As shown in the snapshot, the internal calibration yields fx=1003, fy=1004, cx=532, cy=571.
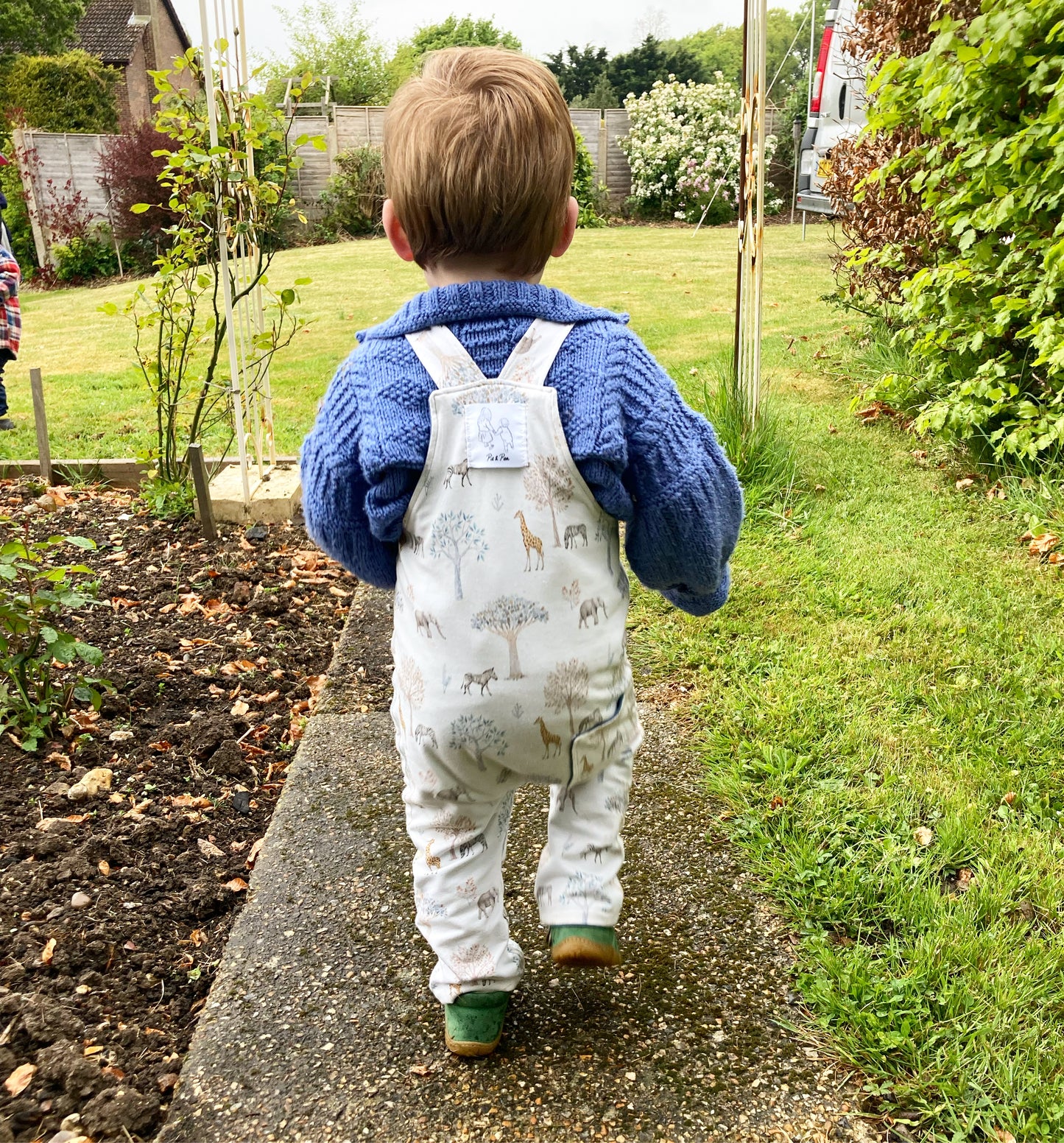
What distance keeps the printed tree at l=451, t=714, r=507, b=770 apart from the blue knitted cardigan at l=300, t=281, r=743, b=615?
312 mm

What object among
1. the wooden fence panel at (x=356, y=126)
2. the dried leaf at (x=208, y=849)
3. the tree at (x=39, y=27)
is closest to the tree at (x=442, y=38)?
the tree at (x=39, y=27)

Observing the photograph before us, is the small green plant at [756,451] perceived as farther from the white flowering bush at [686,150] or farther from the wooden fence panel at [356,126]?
the wooden fence panel at [356,126]

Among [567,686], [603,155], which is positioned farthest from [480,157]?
[603,155]

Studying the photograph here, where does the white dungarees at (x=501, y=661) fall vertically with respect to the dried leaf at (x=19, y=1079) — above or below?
above

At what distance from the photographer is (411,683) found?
62.4 inches

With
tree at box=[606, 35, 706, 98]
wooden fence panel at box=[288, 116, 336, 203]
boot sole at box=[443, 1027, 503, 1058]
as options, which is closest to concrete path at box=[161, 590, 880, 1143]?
boot sole at box=[443, 1027, 503, 1058]

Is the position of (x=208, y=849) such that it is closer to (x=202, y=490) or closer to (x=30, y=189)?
(x=202, y=490)

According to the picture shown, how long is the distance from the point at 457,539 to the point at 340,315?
964cm

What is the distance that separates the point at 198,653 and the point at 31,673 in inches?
20.6

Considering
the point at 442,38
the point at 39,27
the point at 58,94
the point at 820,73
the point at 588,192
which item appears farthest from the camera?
the point at 442,38

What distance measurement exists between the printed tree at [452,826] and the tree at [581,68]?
3480 centimetres

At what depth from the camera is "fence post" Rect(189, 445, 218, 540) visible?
3.94m

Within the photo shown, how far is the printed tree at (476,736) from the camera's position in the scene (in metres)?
1.53

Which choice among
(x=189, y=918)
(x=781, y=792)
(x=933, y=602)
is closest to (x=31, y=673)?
(x=189, y=918)
